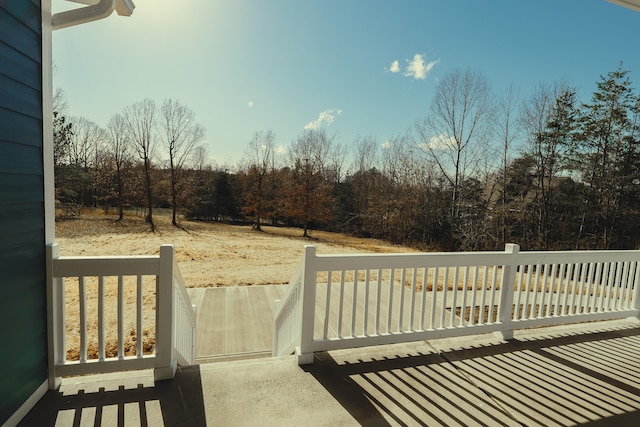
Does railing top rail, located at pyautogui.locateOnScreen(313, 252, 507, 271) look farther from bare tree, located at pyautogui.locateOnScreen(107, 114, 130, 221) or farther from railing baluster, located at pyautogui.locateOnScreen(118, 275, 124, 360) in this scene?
bare tree, located at pyautogui.locateOnScreen(107, 114, 130, 221)

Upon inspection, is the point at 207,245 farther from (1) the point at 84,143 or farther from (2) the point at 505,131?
(2) the point at 505,131

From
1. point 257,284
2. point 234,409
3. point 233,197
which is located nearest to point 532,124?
point 257,284

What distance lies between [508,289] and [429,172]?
38.6ft

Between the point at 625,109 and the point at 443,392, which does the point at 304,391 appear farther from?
the point at 625,109

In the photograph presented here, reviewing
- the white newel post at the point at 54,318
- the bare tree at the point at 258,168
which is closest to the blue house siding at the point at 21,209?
the white newel post at the point at 54,318

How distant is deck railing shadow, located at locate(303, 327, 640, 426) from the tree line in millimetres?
9775

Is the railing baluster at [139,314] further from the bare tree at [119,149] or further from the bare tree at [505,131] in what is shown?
the bare tree at [119,149]

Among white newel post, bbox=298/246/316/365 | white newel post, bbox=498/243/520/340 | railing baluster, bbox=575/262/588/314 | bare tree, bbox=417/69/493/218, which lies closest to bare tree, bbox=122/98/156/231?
bare tree, bbox=417/69/493/218

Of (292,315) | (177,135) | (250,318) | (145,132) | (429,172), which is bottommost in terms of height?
(250,318)

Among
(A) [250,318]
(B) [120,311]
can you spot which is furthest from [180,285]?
(A) [250,318]

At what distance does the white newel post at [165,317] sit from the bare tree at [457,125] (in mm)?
12759

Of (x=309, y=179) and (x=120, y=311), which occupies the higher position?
(x=309, y=179)

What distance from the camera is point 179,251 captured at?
10031 millimetres

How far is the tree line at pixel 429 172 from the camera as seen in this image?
948 centimetres
